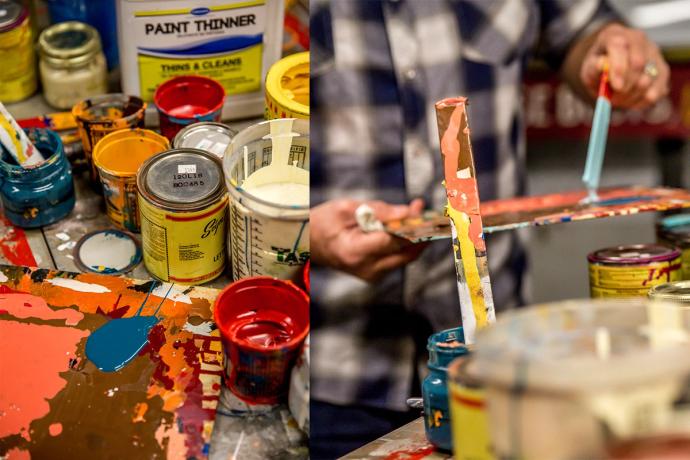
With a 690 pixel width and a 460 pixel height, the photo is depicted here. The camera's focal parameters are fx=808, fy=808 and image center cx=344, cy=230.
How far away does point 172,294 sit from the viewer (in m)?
1.17

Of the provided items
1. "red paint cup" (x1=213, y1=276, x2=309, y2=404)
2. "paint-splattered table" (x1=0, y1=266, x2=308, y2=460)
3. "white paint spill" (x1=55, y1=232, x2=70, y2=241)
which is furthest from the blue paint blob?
"white paint spill" (x1=55, y1=232, x2=70, y2=241)

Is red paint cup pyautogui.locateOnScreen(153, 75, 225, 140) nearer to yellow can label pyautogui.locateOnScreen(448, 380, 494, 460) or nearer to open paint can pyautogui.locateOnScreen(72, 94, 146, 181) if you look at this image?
open paint can pyautogui.locateOnScreen(72, 94, 146, 181)

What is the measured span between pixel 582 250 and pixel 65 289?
179cm

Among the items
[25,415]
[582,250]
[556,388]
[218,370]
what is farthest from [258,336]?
[582,250]

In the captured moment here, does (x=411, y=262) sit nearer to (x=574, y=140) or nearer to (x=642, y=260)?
(x=642, y=260)

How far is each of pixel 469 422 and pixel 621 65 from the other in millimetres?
1140

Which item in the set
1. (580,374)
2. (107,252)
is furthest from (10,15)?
(580,374)

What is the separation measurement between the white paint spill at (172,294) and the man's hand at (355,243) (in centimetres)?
37

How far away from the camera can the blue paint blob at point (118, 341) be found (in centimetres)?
106

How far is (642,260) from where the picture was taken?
3.59ft

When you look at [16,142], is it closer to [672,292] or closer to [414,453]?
[414,453]

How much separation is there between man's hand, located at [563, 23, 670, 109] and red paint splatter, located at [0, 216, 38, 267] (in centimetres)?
110

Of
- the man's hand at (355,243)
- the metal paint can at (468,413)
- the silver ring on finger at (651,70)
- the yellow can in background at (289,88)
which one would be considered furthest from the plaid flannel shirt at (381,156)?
the metal paint can at (468,413)

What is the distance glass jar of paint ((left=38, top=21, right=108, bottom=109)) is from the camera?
1.47 m
